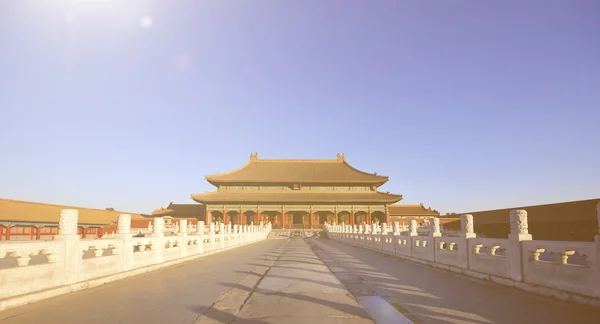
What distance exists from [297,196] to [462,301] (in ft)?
131

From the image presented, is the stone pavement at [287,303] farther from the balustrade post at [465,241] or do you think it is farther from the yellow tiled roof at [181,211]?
the yellow tiled roof at [181,211]

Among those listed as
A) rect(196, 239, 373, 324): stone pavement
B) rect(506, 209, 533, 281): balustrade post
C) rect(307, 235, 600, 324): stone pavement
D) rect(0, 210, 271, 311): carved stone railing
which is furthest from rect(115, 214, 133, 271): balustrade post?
rect(506, 209, 533, 281): balustrade post

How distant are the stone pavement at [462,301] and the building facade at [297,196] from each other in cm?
3653

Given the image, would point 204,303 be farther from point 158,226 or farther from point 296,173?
point 296,173

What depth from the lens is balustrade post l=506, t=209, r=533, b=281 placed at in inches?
250

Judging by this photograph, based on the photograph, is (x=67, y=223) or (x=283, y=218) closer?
(x=67, y=223)

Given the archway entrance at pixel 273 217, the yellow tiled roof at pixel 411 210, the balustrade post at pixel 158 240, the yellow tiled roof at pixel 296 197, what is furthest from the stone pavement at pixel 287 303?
the yellow tiled roof at pixel 411 210

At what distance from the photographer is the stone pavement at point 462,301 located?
4324 millimetres

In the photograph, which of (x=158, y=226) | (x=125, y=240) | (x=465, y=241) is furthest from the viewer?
(x=158, y=226)

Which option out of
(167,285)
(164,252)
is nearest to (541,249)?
(167,285)

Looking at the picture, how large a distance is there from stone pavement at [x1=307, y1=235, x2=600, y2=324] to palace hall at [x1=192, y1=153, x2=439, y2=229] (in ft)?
120

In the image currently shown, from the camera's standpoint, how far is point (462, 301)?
208 inches

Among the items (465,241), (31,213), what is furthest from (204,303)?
(31,213)

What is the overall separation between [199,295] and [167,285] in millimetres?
1493
